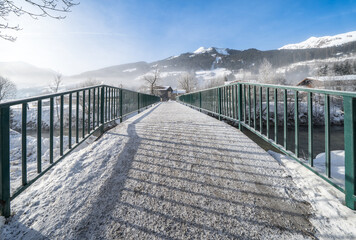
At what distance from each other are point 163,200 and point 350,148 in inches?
67.7

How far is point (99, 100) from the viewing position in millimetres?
4117

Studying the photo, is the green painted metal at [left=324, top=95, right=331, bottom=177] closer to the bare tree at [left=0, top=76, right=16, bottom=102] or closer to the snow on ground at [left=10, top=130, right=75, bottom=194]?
the snow on ground at [left=10, top=130, right=75, bottom=194]

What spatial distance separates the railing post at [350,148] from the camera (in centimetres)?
141

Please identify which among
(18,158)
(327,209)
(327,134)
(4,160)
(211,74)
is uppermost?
(211,74)

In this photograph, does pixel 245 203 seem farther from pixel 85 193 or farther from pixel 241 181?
pixel 85 193

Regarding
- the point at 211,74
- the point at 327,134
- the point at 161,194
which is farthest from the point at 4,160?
the point at 211,74

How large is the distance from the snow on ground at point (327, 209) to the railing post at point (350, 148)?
0.11 metres

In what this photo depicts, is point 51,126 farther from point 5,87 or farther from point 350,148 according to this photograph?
point 5,87

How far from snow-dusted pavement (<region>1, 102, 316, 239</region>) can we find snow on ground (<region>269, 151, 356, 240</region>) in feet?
0.26

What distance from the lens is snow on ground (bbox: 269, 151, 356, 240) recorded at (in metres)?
1.30

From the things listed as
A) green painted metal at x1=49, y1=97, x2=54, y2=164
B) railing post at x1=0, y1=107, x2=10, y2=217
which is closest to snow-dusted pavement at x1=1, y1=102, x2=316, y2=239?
railing post at x1=0, y1=107, x2=10, y2=217

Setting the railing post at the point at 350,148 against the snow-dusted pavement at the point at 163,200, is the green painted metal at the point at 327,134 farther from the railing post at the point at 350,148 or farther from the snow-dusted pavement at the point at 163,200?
the snow-dusted pavement at the point at 163,200

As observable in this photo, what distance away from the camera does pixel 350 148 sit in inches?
56.1

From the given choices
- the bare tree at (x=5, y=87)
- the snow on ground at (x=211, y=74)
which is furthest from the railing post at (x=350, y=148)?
the snow on ground at (x=211, y=74)
